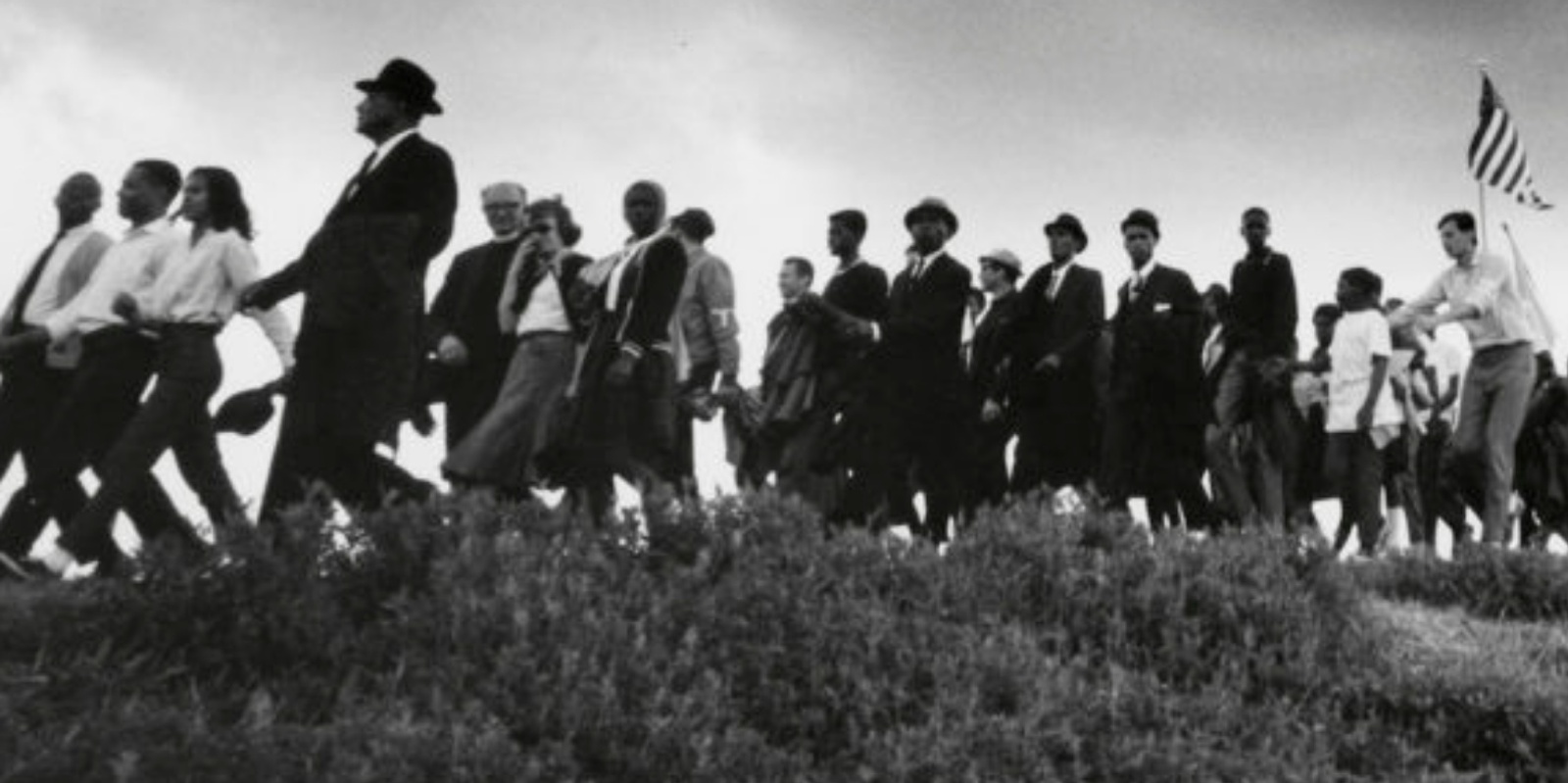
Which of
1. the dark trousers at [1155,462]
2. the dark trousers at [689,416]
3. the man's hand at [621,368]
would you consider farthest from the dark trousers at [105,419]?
the dark trousers at [1155,462]

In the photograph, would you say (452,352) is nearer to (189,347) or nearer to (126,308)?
(189,347)

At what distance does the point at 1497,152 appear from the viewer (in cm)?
1516

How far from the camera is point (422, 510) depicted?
22.8 ft

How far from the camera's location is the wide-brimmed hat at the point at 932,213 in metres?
11.7

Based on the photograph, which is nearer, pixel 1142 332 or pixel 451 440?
pixel 451 440

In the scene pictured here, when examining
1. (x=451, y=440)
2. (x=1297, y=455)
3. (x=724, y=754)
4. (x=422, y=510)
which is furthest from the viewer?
(x=1297, y=455)

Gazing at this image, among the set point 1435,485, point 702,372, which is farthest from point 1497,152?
point 702,372

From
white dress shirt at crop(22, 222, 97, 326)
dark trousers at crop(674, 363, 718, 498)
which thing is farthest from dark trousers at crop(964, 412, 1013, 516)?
white dress shirt at crop(22, 222, 97, 326)

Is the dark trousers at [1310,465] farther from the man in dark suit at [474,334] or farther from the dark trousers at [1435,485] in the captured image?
the man in dark suit at [474,334]

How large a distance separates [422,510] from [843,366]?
18.6 feet

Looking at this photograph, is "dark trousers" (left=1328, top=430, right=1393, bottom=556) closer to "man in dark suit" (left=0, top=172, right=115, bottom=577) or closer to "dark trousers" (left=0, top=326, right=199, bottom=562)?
"dark trousers" (left=0, top=326, right=199, bottom=562)

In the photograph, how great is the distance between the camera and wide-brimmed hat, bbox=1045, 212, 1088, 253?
12.4 metres

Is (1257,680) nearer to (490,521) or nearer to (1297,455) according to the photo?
(490,521)

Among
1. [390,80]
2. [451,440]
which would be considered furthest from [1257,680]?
[451,440]
